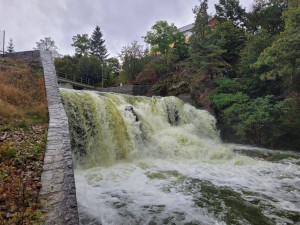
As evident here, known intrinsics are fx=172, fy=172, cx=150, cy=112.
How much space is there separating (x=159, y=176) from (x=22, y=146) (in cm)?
349

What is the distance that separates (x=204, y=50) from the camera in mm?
14367

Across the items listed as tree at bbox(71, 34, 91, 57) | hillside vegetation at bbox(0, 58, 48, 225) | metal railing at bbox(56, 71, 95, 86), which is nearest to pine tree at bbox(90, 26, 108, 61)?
tree at bbox(71, 34, 91, 57)

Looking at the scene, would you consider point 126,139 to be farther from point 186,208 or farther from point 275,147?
point 275,147

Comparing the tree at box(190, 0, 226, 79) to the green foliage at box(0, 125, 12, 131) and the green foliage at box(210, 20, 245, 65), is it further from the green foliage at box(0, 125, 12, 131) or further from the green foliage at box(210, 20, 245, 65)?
the green foliage at box(0, 125, 12, 131)

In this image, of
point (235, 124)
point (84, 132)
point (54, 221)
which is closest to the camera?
point (54, 221)

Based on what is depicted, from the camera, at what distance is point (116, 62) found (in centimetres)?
3031

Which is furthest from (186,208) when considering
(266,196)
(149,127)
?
(149,127)

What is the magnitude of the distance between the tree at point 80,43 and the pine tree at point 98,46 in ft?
9.41

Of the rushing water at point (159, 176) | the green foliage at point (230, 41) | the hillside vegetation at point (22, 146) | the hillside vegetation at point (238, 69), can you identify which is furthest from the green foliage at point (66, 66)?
the green foliage at point (230, 41)

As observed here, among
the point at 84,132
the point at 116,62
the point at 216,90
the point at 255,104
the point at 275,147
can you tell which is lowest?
the point at 275,147

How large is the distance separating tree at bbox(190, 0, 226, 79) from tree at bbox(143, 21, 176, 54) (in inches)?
169

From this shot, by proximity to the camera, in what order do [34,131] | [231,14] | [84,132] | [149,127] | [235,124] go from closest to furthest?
[34,131] < [84,132] < [149,127] < [235,124] < [231,14]

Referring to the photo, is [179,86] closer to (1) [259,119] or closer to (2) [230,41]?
(1) [259,119]

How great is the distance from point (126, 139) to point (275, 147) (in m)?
9.08
